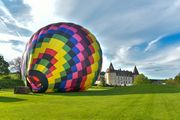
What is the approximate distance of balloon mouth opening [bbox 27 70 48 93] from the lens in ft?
96.5

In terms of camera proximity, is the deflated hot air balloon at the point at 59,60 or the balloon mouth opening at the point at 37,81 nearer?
the balloon mouth opening at the point at 37,81

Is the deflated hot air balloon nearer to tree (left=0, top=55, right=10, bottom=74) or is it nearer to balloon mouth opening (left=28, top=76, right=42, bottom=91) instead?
balloon mouth opening (left=28, top=76, right=42, bottom=91)

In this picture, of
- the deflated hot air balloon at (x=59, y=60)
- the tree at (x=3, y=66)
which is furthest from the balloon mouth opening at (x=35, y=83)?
the tree at (x=3, y=66)

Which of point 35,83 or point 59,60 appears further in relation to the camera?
point 35,83

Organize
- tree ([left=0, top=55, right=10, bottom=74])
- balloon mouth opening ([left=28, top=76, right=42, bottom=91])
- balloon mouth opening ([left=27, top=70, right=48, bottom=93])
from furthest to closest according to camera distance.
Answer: tree ([left=0, top=55, right=10, bottom=74]) → balloon mouth opening ([left=28, top=76, right=42, bottom=91]) → balloon mouth opening ([left=27, top=70, right=48, bottom=93])

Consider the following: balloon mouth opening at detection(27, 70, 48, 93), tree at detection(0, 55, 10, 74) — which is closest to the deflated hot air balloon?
balloon mouth opening at detection(27, 70, 48, 93)

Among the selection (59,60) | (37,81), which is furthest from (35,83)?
(59,60)

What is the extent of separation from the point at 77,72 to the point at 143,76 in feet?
330

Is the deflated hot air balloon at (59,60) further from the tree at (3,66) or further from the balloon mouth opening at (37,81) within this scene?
the tree at (3,66)

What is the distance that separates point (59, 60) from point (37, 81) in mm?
3168

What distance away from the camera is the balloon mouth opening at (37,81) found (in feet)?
96.5

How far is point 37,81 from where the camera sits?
1176 inches

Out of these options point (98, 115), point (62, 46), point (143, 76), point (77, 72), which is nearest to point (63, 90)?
point (77, 72)

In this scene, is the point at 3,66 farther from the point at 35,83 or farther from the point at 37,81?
the point at 37,81
